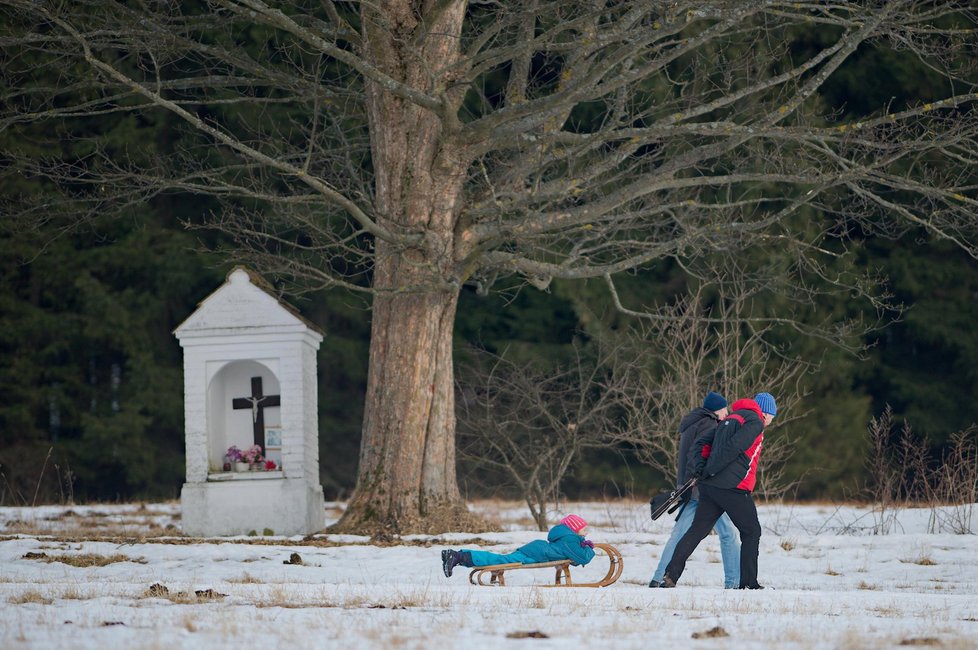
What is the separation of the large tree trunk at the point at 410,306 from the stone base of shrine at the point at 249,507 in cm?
62

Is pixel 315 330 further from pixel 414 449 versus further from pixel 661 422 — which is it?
pixel 661 422

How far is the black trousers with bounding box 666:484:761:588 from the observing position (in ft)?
32.9

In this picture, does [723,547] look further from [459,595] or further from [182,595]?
[182,595]

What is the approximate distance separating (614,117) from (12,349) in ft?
63.3

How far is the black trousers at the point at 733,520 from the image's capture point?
1002cm

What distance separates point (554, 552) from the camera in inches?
400

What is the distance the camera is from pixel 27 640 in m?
6.20

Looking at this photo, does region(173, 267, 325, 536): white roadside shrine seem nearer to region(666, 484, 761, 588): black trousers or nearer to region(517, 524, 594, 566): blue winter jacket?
region(517, 524, 594, 566): blue winter jacket

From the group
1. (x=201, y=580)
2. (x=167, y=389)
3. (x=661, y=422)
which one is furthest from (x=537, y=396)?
(x=167, y=389)

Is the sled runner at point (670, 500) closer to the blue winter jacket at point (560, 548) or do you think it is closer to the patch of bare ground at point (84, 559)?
the blue winter jacket at point (560, 548)

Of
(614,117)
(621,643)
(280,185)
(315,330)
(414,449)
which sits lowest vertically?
(621,643)

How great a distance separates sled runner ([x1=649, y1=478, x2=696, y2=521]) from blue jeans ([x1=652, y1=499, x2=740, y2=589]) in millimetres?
122

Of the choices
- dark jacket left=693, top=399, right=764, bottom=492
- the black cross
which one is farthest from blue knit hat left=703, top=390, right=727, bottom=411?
the black cross

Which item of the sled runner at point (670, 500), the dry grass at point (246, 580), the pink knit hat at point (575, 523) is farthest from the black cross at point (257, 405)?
the sled runner at point (670, 500)
